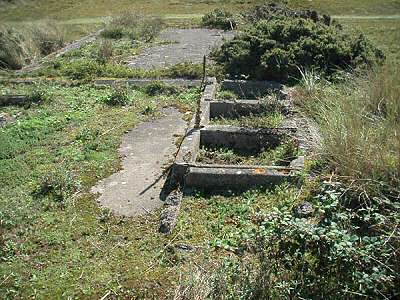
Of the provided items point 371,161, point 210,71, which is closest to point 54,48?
point 210,71

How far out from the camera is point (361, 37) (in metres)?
12.2

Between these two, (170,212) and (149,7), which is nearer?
(170,212)

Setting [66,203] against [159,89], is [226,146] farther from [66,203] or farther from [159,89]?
[159,89]

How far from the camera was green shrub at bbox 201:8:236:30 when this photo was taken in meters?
20.5

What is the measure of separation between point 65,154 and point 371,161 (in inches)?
206

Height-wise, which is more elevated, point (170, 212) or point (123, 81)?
point (170, 212)

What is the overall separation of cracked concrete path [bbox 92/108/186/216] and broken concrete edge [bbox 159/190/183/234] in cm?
22

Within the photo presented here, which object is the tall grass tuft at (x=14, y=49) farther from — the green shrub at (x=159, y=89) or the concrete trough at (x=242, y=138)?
the concrete trough at (x=242, y=138)

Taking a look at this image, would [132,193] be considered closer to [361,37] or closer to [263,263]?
[263,263]

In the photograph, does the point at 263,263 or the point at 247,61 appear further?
the point at 247,61

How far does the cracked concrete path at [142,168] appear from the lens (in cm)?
666

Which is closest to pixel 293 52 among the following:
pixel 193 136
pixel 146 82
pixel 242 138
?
pixel 146 82

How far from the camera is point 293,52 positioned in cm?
1150

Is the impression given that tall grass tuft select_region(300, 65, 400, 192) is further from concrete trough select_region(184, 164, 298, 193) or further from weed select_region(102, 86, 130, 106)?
weed select_region(102, 86, 130, 106)
